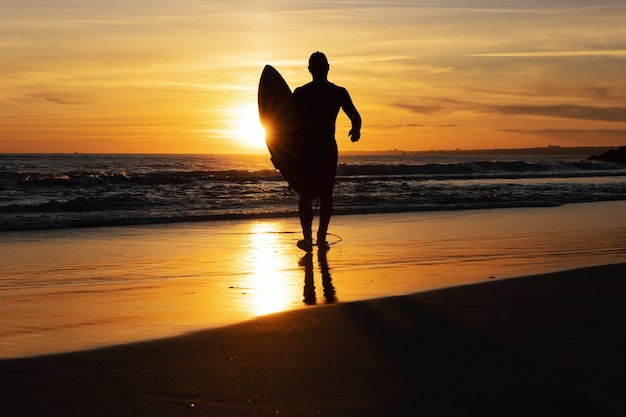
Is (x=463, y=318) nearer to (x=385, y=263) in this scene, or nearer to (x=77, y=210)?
(x=385, y=263)

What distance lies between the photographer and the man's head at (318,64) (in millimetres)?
8461

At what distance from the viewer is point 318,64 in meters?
8.49

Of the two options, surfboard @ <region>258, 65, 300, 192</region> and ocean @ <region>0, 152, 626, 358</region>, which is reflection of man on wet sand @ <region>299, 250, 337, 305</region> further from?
surfboard @ <region>258, 65, 300, 192</region>

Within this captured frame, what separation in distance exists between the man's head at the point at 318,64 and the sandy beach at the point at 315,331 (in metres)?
1.90

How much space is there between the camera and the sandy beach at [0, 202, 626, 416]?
10.3 feet

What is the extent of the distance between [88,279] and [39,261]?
1.61 metres

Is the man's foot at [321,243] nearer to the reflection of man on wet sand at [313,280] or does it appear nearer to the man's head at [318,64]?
the reflection of man on wet sand at [313,280]

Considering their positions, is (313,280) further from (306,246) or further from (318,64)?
(318,64)

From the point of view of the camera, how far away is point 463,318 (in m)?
4.73

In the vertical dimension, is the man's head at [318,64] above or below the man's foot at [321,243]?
above

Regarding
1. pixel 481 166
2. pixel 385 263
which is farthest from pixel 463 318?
pixel 481 166

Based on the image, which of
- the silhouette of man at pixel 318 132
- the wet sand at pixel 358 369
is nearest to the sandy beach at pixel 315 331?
the wet sand at pixel 358 369

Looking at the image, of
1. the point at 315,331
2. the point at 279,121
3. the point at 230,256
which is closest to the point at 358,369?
the point at 315,331

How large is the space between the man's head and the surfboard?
0.45m
